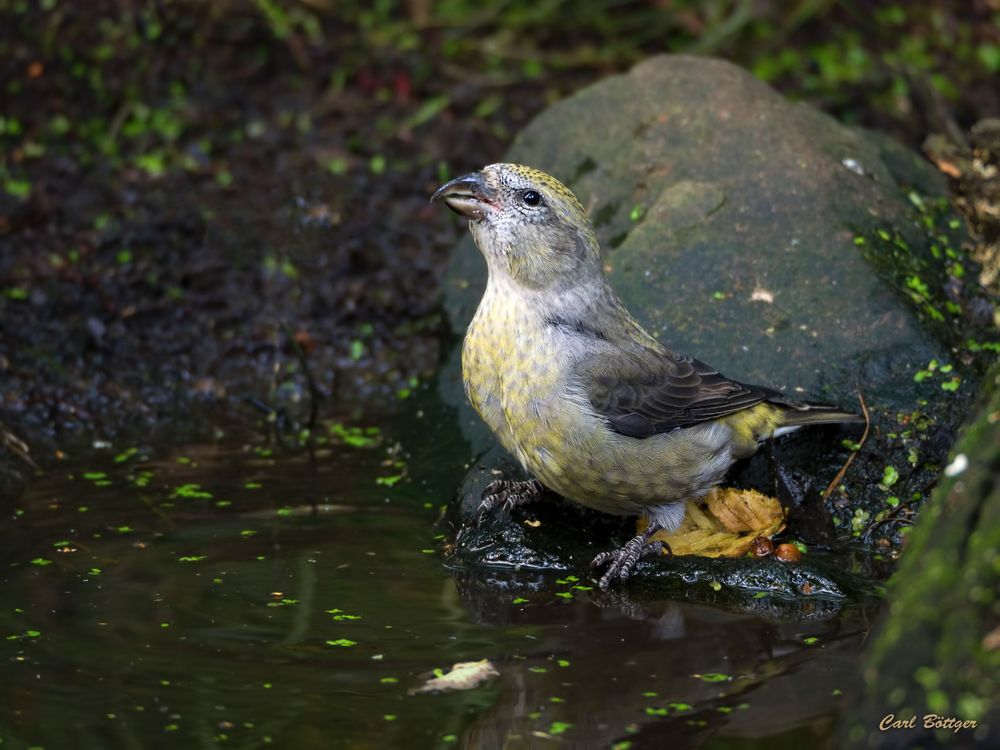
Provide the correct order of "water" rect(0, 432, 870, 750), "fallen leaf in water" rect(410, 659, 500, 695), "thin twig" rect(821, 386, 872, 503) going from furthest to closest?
"thin twig" rect(821, 386, 872, 503), "fallen leaf in water" rect(410, 659, 500, 695), "water" rect(0, 432, 870, 750)

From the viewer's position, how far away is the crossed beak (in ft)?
18.9

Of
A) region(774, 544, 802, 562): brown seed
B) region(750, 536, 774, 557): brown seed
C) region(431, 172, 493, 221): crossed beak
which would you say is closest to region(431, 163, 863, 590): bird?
region(431, 172, 493, 221): crossed beak

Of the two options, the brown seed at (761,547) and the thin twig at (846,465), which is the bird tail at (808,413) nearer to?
the thin twig at (846,465)

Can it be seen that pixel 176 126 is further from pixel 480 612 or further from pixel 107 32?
pixel 480 612

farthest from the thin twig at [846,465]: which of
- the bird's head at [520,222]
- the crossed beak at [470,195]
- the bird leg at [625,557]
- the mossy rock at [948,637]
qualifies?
the mossy rock at [948,637]

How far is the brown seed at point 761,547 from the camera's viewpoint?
589cm

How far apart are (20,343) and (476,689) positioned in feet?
15.7

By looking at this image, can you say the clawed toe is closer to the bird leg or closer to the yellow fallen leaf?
the bird leg

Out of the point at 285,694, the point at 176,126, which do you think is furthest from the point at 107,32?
the point at 285,694

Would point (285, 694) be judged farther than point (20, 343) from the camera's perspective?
No

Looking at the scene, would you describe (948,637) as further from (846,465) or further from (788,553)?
(846,465)

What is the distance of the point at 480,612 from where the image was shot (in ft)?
17.4

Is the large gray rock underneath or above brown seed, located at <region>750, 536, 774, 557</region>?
above

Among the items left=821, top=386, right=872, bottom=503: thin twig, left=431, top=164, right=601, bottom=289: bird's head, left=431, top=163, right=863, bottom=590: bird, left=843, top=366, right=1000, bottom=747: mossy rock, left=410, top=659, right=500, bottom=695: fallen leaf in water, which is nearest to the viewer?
left=843, top=366, right=1000, bottom=747: mossy rock
